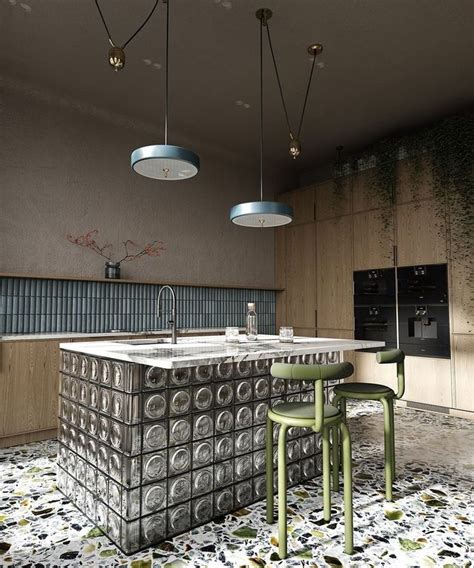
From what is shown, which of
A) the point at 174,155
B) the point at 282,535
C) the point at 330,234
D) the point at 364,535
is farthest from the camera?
the point at 330,234

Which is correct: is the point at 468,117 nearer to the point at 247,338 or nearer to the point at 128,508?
the point at 247,338

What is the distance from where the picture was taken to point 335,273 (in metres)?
5.74

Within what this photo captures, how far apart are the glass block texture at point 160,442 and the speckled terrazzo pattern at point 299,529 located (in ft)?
0.33

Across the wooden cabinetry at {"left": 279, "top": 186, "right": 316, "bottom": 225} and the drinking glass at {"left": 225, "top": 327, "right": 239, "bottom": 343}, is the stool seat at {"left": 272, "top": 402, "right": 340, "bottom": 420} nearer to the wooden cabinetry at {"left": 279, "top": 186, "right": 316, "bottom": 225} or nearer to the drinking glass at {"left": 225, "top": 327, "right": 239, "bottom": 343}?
the drinking glass at {"left": 225, "top": 327, "right": 239, "bottom": 343}

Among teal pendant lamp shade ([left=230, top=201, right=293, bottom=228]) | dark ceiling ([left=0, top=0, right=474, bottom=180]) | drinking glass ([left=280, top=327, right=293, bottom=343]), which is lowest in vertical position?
drinking glass ([left=280, top=327, right=293, bottom=343])

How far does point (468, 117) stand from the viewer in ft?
14.6

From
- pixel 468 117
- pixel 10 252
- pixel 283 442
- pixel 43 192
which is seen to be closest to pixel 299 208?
pixel 468 117

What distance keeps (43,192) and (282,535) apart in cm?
399

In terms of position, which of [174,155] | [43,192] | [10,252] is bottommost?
[10,252]

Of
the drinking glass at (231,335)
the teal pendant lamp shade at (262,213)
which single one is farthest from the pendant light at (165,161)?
the drinking glass at (231,335)

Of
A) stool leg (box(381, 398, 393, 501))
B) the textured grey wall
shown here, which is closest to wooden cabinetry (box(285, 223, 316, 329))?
the textured grey wall

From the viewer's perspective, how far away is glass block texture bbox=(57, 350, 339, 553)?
198cm

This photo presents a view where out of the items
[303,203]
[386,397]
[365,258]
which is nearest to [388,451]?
[386,397]

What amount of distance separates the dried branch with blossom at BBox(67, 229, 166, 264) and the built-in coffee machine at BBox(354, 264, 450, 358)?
263cm
